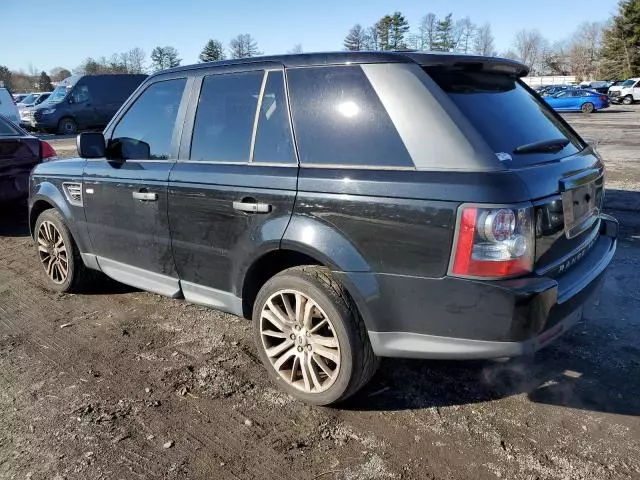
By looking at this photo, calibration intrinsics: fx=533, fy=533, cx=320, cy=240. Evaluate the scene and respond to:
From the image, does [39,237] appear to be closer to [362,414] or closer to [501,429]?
[362,414]

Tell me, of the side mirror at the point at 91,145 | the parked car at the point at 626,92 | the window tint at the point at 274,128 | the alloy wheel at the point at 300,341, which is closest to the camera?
the alloy wheel at the point at 300,341

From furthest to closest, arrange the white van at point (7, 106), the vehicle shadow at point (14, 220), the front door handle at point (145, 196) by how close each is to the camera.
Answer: the white van at point (7, 106)
the vehicle shadow at point (14, 220)
the front door handle at point (145, 196)

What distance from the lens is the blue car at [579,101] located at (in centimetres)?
3127

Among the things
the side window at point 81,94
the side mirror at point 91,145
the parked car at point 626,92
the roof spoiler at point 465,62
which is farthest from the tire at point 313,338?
the parked car at point 626,92

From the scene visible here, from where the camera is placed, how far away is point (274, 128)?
10.2 ft

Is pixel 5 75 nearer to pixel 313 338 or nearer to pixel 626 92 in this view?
pixel 626 92

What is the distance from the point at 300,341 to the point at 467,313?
3.38ft

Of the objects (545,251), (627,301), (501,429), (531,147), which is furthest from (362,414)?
(627,301)

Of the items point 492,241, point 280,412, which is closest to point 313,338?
point 280,412

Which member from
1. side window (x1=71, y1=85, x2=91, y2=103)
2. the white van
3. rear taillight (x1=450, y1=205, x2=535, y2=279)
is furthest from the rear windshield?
side window (x1=71, y1=85, x2=91, y2=103)

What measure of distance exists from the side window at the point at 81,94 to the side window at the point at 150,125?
21.8m

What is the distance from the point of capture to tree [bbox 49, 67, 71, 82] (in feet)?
248

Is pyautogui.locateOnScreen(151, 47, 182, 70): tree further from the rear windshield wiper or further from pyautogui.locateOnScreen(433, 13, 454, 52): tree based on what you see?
the rear windshield wiper

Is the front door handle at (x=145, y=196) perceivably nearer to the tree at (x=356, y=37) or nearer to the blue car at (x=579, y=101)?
the blue car at (x=579, y=101)
